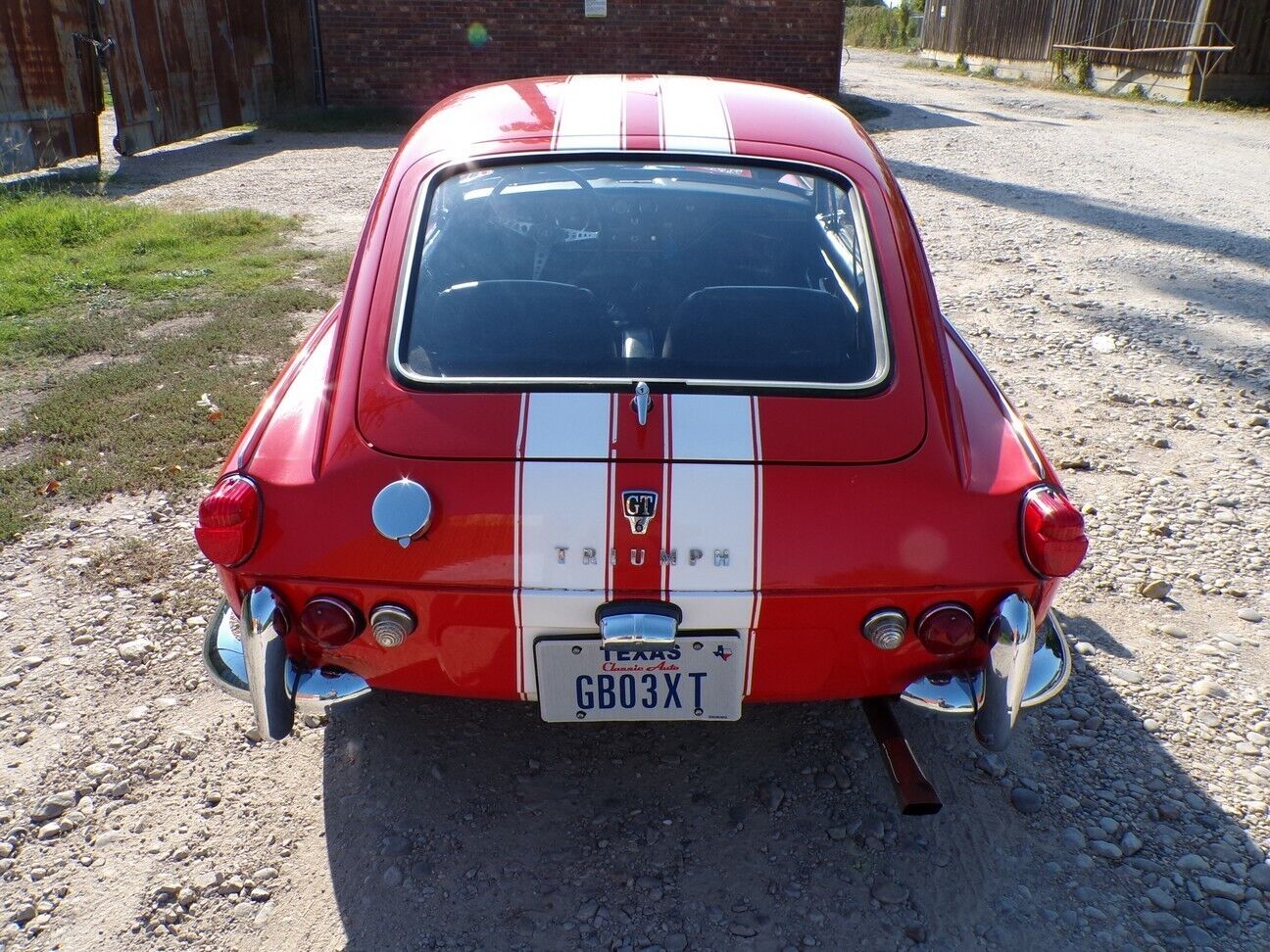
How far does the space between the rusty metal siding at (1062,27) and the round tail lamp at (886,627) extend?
68.0ft

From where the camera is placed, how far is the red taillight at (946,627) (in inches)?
86.4

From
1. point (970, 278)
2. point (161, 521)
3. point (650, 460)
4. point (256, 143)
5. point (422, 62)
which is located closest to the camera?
point (650, 460)

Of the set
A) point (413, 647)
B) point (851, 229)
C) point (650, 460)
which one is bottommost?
point (413, 647)

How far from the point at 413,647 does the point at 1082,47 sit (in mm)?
24544

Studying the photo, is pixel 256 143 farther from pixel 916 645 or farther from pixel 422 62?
pixel 916 645

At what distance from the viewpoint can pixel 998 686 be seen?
7.21 feet

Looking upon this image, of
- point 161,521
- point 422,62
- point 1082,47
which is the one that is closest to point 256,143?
point 422,62

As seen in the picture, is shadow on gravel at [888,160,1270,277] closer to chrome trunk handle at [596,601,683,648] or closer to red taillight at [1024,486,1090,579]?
red taillight at [1024,486,1090,579]

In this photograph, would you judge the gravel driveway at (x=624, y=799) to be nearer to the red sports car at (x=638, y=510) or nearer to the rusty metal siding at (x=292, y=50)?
the red sports car at (x=638, y=510)

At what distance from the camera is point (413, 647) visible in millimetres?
2227

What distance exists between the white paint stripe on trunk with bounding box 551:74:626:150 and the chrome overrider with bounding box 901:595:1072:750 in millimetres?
1592

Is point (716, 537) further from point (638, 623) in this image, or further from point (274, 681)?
point (274, 681)

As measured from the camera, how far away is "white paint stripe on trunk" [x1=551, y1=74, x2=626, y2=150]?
2.77 m

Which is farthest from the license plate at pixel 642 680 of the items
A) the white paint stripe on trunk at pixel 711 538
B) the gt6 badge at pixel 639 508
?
the gt6 badge at pixel 639 508
